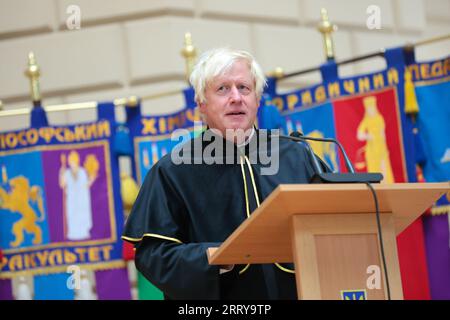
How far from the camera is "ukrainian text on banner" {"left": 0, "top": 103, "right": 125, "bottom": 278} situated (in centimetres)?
570

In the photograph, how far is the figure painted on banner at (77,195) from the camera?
570 centimetres

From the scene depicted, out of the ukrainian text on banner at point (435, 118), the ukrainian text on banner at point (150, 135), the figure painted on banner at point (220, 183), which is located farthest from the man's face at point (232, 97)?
the ukrainian text on banner at point (150, 135)

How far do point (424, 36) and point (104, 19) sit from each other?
278cm

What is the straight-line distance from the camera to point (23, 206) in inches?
226

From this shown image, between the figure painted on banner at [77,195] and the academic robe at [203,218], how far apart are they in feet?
7.28

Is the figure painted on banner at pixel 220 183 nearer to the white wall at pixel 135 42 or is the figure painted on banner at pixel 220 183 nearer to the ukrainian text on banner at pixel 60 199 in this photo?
the ukrainian text on banner at pixel 60 199

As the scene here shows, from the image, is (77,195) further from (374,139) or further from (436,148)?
(436,148)

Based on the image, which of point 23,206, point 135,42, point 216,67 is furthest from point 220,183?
point 135,42

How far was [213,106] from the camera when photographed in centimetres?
353

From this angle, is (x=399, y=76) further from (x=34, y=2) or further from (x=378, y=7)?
(x=34, y=2)

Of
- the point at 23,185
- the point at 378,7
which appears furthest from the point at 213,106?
the point at 378,7

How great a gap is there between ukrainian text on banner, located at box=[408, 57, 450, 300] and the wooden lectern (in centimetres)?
252

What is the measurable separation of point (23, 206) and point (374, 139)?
227 cm

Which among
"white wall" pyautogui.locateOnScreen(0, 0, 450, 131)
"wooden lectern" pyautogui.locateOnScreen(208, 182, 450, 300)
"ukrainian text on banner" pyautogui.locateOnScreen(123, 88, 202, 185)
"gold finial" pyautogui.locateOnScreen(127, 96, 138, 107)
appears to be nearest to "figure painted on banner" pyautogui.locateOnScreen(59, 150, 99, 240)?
"ukrainian text on banner" pyautogui.locateOnScreen(123, 88, 202, 185)
